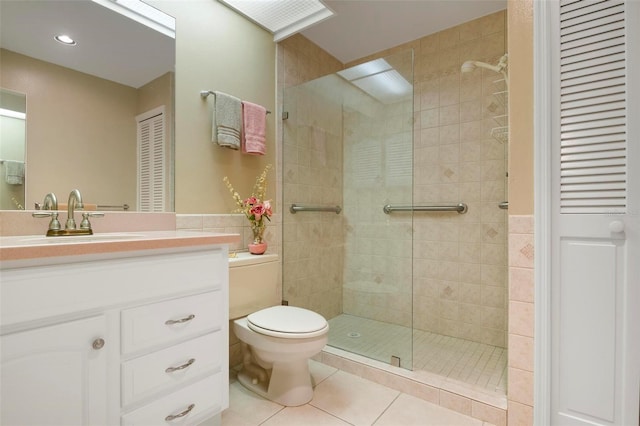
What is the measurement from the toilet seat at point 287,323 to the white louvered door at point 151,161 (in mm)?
803

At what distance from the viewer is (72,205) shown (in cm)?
130

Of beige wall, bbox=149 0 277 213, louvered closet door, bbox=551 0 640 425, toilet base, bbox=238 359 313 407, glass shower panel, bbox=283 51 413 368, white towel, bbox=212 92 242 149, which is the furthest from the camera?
glass shower panel, bbox=283 51 413 368

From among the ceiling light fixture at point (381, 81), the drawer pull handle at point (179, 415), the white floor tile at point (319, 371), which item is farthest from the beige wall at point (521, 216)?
the drawer pull handle at point (179, 415)

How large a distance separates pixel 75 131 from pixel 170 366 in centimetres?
115

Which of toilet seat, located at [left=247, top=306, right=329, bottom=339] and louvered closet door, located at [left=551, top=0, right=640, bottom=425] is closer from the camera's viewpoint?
louvered closet door, located at [left=551, top=0, right=640, bottom=425]

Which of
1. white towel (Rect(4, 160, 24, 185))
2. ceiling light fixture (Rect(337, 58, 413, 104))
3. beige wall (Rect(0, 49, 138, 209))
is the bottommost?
white towel (Rect(4, 160, 24, 185))

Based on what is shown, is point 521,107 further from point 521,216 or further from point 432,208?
point 432,208

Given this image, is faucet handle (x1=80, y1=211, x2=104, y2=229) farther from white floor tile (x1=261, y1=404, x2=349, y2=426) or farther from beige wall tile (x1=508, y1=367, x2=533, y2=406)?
beige wall tile (x1=508, y1=367, x2=533, y2=406)

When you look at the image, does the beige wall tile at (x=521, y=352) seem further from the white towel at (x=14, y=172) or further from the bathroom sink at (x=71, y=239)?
the white towel at (x=14, y=172)

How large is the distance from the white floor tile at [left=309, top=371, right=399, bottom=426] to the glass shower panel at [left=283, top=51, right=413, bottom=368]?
0.24m

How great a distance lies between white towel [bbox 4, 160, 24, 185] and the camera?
1.23 m

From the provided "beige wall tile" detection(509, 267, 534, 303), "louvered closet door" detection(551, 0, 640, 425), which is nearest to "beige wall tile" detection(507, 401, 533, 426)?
"louvered closet door" detection(551, 0, 640, 425)

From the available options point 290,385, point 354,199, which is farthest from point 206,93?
point 290,385

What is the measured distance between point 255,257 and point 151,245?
83 centimetres
